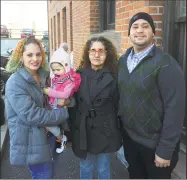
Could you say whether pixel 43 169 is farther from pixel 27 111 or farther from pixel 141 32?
pixel 141 32

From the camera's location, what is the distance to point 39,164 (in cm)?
229

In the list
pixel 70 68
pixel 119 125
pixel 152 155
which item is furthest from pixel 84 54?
pixel 152 155

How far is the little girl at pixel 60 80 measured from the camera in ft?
7.02

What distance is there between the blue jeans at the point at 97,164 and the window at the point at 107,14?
9.82ft

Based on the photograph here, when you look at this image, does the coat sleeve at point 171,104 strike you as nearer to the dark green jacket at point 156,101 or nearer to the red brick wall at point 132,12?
the dark green jacket at point 156,101

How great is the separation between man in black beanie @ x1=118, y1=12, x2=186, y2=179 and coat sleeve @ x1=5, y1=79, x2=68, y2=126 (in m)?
0.65

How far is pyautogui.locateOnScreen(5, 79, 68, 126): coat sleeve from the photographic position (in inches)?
80.3

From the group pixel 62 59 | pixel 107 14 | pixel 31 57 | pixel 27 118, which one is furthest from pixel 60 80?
pixel 107 14

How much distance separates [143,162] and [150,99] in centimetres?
64

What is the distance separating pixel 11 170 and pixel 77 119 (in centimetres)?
172

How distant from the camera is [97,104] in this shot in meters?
2.24

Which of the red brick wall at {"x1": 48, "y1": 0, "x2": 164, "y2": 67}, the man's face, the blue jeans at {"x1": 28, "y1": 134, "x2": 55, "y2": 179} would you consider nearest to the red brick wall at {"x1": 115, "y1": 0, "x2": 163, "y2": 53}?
the red brick wall at {"x1": 48, "y1": 0, "x2": 164, "y2": 67}

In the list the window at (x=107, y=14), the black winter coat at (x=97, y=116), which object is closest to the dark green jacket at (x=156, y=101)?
the black winter coat at (x=97, y=116)

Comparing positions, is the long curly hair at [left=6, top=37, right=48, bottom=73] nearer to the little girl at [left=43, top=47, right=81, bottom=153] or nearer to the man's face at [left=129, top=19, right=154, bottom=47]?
the little girl at [left=43, top=47, right=81, bottom=153]
